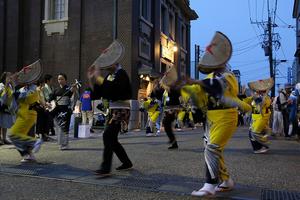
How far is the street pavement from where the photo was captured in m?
5.40

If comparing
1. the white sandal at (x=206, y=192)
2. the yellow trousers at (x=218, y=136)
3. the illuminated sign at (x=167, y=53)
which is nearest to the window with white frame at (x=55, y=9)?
the illuminated sign at (x=167, y=53)

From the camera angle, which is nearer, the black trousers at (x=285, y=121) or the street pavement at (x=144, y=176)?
the street pavement at (x=144, y=176)

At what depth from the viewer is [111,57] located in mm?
7098

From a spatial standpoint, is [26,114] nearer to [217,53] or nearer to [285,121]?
[217,53]

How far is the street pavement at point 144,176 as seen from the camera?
5.40 m

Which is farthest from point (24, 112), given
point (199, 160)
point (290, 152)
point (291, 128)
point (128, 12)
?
point (128, 12)

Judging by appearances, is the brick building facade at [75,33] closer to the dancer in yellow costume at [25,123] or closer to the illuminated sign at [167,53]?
the illuminated sign at [167,53]

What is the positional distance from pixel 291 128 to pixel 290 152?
16.9 feet

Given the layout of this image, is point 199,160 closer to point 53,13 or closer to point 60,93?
point 60,93

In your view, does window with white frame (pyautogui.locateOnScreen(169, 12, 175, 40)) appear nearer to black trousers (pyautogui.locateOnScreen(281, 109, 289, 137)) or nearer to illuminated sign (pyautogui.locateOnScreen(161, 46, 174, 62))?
illuminated sign (pyautogui.locateOnScreen(161, 46, 174, 62))

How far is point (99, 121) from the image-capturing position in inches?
779

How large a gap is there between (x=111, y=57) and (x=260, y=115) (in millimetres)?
5006

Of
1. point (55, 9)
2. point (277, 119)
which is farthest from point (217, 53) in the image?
point (55, 9)

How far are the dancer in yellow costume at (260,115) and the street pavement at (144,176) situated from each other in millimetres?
462
